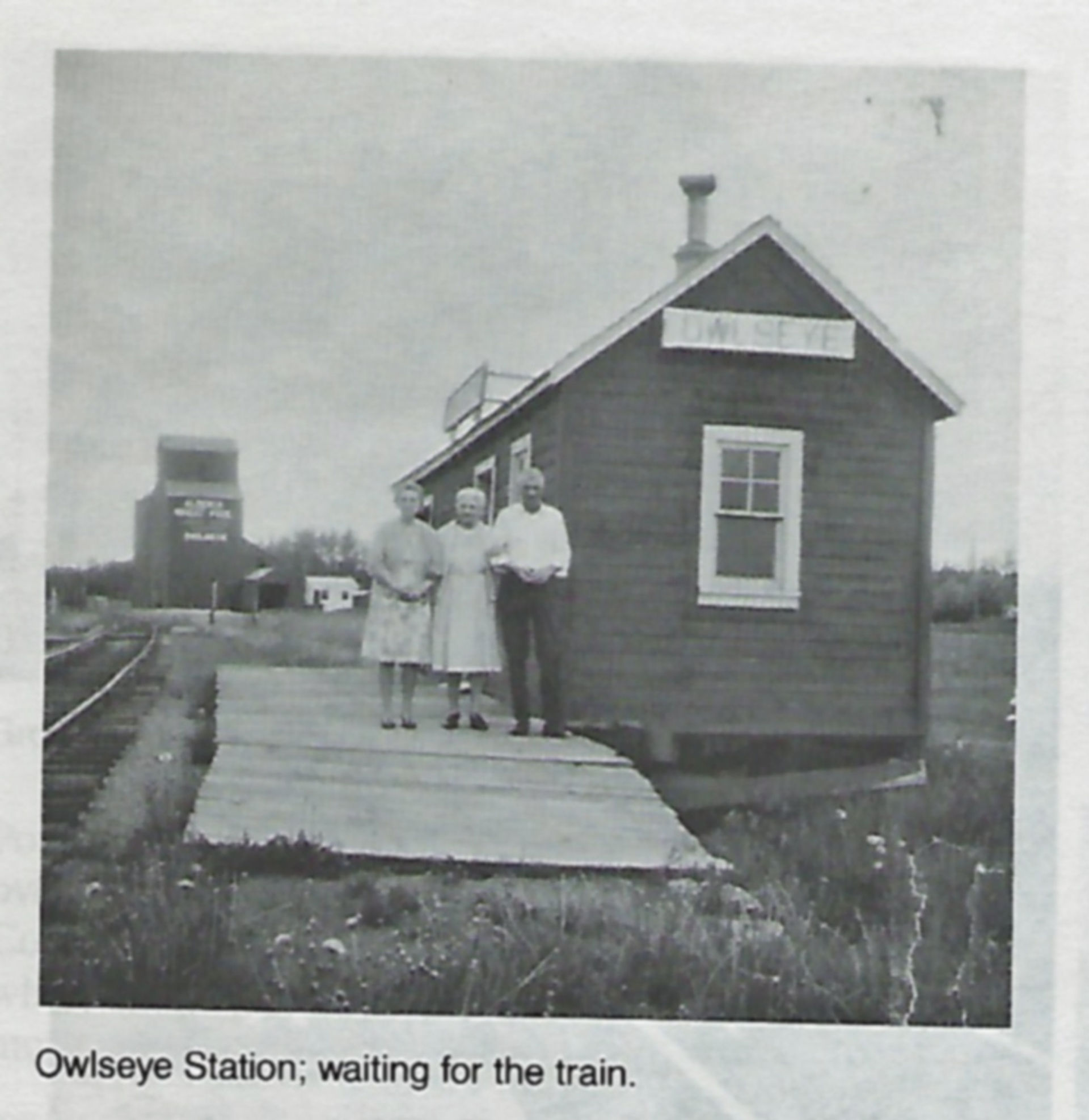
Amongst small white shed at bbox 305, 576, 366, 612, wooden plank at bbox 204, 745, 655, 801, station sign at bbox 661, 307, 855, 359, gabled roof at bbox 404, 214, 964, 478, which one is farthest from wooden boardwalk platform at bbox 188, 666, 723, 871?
station sign at bbox 661, 307, 855, 359

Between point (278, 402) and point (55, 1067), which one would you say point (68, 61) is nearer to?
point (278, 402)

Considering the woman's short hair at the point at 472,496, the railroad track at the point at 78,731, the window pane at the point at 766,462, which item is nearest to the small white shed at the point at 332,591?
the woman's short hair at the point at 472,496

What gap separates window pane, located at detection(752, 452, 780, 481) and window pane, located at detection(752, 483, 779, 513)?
0.10 ft

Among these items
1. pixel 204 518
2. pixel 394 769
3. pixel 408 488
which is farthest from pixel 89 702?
pixel 408 488

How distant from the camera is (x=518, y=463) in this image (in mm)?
2447

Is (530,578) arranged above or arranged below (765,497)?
below

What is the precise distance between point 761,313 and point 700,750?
0.76m

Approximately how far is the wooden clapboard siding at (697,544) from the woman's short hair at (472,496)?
0.16 metres

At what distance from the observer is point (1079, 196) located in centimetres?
235

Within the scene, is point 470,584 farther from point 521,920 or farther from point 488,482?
point 521,920

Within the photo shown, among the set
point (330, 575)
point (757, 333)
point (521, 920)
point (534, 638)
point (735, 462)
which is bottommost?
point (521, 920)

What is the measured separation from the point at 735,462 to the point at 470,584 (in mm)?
504

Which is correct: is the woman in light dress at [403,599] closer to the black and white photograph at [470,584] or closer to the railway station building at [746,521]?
the black and white photograph at [470,584]

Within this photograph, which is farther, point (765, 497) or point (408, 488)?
point (765, 497)
